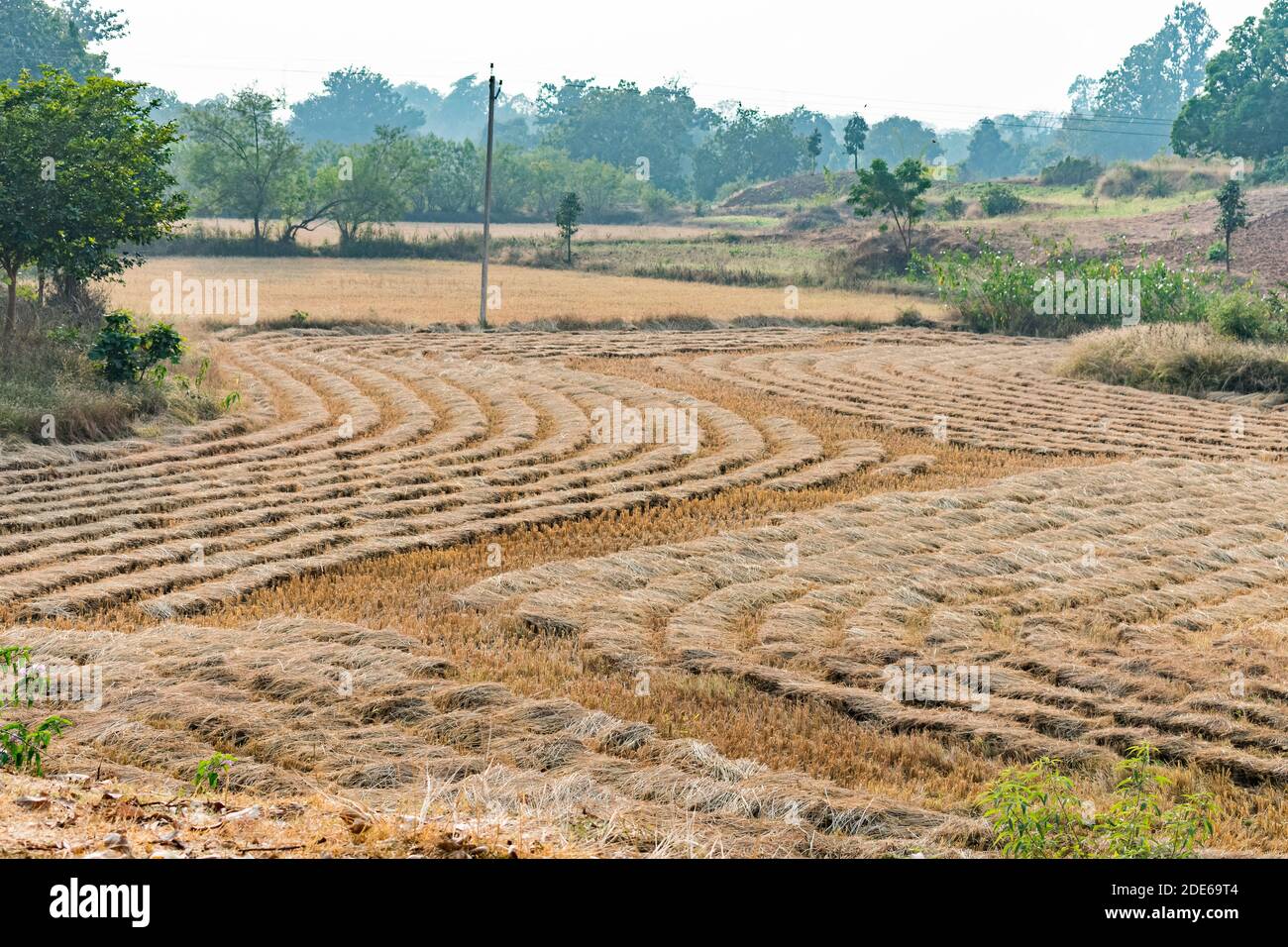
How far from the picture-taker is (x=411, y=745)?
562cm

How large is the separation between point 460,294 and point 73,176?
17.4 m

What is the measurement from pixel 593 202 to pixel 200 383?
59.3 m

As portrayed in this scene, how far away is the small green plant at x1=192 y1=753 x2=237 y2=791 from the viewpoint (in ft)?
15.9

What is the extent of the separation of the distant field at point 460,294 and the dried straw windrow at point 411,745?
63.9 feet

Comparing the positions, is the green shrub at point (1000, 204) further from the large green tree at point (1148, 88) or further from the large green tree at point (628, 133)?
the large green tree at point (1148, 88)

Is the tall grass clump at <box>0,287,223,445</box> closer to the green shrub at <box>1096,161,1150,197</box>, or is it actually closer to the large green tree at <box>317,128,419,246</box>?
the large green tree at <box>317,128,419,246</box>

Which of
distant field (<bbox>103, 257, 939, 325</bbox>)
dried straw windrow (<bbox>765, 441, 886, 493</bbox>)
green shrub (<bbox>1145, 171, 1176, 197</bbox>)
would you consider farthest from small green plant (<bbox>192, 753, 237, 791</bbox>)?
green shrub (<bbox>1145, 171, 1176, 197</bbox>)

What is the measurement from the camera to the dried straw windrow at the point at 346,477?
346 inches

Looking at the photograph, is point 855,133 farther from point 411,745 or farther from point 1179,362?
point 411,745

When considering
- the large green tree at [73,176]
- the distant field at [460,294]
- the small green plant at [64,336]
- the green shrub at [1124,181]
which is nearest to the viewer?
the large green tree at [73,176]

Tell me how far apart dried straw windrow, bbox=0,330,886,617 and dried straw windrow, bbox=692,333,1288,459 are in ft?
7.03

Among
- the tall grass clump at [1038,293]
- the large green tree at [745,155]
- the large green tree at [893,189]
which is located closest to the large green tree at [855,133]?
the large green tree at [745,155]
